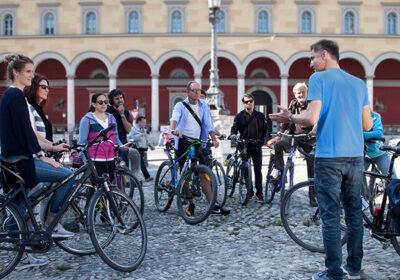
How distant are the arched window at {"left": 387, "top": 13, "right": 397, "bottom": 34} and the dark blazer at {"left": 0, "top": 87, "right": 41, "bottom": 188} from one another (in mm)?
30425

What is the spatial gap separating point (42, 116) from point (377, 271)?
12.1ft

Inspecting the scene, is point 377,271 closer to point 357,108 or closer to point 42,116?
point 357,108

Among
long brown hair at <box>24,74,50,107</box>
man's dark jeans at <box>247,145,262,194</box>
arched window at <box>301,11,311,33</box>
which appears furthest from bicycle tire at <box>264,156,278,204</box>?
arched window at <box>301,11,311,33</box>

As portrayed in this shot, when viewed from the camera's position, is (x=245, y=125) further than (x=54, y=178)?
Yes

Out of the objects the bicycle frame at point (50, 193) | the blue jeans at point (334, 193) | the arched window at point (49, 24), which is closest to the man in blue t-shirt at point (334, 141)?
the blue jeans at point (334, 193)

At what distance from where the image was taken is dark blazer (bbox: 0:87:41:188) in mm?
3391

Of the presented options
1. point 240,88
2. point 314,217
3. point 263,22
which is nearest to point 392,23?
point 263,22

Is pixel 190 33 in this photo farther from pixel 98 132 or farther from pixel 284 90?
pixel 98 132

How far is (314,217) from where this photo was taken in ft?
14.1

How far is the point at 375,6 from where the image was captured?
2836cm

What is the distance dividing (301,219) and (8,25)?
100ft

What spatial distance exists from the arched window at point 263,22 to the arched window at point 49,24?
15141 millimetres

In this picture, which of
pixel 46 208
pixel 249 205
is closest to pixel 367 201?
pixel 249 205

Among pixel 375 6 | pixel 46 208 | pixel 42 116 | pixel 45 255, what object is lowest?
pixel 45 255
